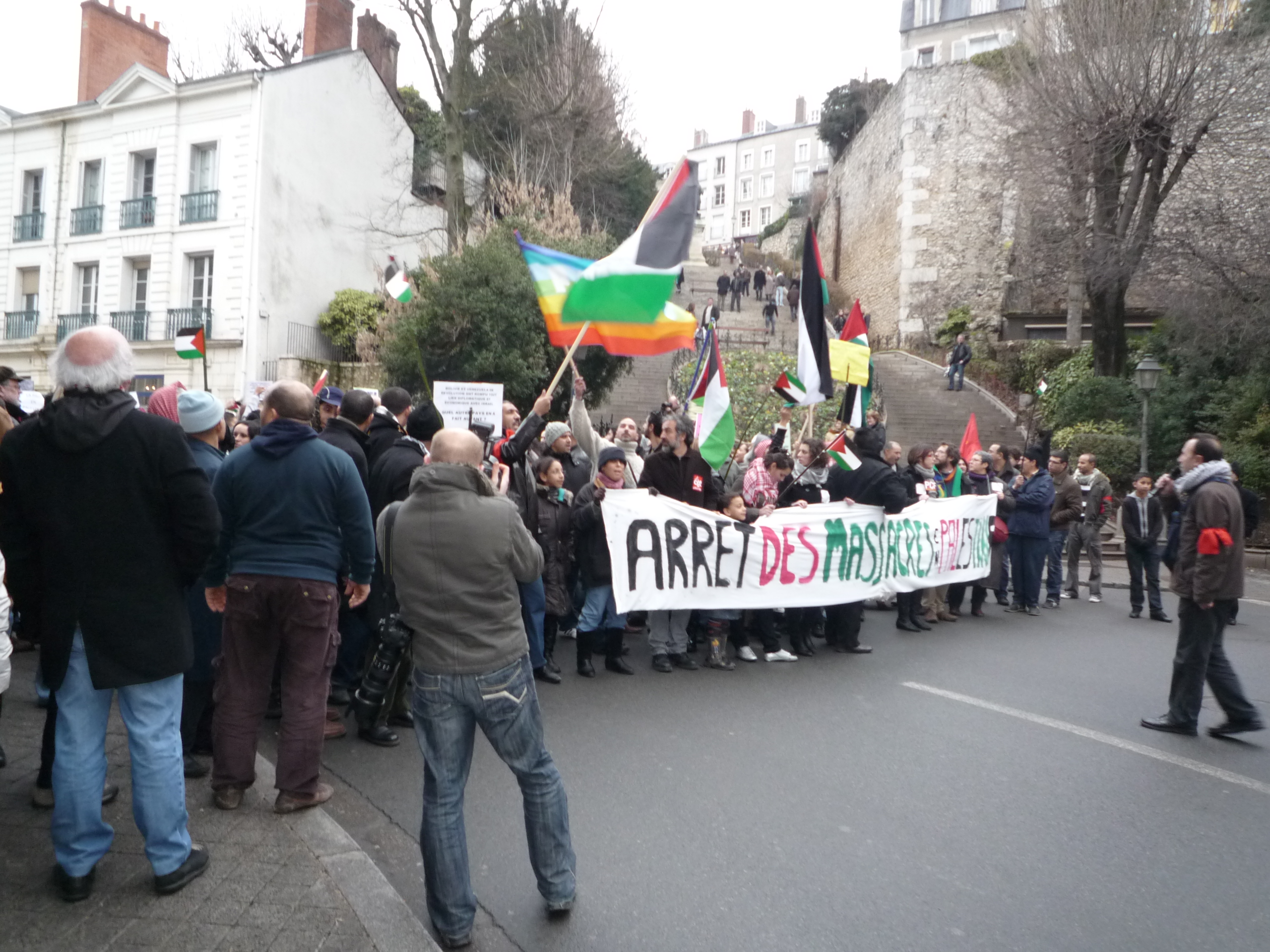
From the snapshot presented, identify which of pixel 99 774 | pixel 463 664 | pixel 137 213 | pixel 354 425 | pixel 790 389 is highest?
pixel 137 213

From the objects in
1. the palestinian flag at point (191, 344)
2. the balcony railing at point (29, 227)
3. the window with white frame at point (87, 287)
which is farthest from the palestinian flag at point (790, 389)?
the balcony railing at point (29, 227)

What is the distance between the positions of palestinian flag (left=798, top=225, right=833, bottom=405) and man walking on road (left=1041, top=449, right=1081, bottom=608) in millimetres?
4318

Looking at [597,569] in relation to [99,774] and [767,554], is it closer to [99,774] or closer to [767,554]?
[767,554]

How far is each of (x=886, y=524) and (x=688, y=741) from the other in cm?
411

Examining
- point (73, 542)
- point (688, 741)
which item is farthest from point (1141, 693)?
point (73, 542)

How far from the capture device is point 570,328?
7.29 metres

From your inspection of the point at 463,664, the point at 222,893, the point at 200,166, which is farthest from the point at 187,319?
the point at 463,664

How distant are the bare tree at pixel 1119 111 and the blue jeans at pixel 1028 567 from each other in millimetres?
14059

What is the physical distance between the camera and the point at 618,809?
4672 millimetres

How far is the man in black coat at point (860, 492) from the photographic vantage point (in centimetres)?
852

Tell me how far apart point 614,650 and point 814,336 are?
357 centimetres

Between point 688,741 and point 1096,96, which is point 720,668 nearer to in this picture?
point 688,741

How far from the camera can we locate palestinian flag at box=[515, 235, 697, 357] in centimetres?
728

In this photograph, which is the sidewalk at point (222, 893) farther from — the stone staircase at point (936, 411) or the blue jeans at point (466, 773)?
the stone staircase at point (936, 411)
